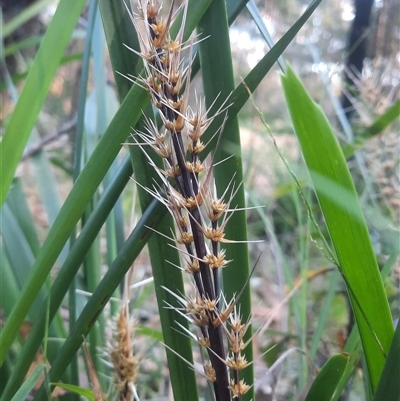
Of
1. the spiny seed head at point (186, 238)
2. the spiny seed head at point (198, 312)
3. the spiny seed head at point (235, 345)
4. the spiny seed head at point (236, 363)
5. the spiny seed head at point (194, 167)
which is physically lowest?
the spiny seed head at point (236, 363)

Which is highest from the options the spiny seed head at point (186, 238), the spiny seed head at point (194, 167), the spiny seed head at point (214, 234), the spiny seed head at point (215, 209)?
the spiny seed head at point (194, 167)

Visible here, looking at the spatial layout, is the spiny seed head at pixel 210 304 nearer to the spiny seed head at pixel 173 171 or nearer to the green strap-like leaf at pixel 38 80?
the spiny seed head at pixel 173 171

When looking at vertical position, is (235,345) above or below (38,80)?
below

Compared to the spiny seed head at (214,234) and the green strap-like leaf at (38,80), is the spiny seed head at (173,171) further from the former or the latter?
the green strap-like leaf at (38,80)

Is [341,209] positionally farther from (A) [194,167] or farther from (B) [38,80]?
(B) [38,80]

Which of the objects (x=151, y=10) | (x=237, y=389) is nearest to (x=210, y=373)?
(x=237, y=389)

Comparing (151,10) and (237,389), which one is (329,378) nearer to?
(237,389)

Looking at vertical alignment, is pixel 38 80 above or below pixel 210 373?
above

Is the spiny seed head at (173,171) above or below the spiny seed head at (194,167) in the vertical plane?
below

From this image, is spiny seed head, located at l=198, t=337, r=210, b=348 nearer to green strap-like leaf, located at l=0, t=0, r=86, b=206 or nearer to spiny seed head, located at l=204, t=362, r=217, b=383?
spiny seed head, located at l=204, t=362, r=217, b=383

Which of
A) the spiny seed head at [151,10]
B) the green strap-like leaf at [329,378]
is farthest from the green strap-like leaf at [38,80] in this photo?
the green strap-like leaf at [329,378]

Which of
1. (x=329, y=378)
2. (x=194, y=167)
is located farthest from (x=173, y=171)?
(x=329, y=378)

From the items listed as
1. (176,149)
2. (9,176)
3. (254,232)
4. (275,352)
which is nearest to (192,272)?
(176,149)
